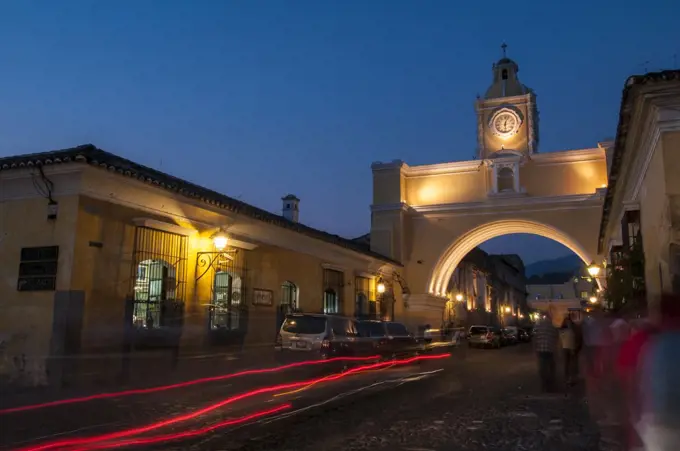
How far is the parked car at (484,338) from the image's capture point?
116 feet

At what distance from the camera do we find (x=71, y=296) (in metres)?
13.3

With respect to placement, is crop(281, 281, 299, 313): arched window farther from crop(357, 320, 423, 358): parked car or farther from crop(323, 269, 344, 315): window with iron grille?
crop(357, 320, 423, 358): parked car

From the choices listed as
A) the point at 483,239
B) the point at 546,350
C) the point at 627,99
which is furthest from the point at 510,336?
the point at 627,99

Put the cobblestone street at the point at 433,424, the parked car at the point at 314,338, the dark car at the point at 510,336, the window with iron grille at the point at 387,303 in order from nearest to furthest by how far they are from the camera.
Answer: the cobblestone street at the point at 433,424
the parked car at the point at 314,338
the window with iron grille at the point at 387,303
the dark car at the point at 510,336

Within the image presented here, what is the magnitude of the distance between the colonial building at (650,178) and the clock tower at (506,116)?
875 inches

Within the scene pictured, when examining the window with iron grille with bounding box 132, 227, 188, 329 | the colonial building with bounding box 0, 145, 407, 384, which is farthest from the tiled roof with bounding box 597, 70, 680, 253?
the window with iron grille with bounding box 132, 227, 188, 329

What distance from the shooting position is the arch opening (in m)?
33.8

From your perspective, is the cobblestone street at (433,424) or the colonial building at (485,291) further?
the colonial building at (485,291)

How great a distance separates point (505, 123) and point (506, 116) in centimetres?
43

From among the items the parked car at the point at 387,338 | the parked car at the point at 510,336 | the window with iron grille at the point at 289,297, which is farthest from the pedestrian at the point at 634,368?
the parked car at the point at 510,336

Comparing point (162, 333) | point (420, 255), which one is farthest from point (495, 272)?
point (162, 333)

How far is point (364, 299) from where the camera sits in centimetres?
3011

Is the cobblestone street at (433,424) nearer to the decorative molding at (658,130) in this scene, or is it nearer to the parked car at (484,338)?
the decorative molding at (658,130)

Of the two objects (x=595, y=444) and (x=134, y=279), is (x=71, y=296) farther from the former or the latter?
(x=595, y=444)
